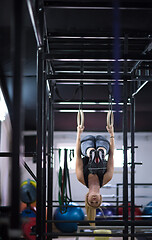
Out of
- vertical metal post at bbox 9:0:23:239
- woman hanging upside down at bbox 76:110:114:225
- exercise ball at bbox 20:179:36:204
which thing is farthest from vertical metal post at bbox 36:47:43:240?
exercise ball at bbox 20:179:36:204

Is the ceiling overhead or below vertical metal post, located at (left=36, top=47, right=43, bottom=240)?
overhead

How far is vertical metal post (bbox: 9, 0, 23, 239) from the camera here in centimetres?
78

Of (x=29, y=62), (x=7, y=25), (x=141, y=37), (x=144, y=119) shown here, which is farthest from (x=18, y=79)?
(x=144, y=119)

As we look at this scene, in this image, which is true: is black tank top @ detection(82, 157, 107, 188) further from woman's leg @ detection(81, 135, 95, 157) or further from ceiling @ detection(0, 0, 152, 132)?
ceiling @ detection(0, 0, 152, 132)

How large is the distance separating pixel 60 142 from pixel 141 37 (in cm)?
537

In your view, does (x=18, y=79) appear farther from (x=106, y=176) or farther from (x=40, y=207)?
(x=106, y=176)

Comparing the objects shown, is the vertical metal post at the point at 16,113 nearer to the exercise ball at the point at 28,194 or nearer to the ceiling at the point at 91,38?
the ceiling at the point at 91,38

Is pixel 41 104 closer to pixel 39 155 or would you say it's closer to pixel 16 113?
pixel 39 155

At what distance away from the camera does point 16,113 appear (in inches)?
32.9

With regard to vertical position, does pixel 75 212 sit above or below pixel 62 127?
below

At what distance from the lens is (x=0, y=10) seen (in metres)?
3.06

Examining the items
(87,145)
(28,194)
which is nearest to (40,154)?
(87,145)

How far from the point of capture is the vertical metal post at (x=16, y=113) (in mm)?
785

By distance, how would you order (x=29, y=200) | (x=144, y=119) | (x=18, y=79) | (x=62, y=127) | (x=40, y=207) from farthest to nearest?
1. (x=62, y=127)
2. (x=144, y=119)
3. (x=29, y=200)
4. (x=40, y=207)
5. (x=18, y=79)
